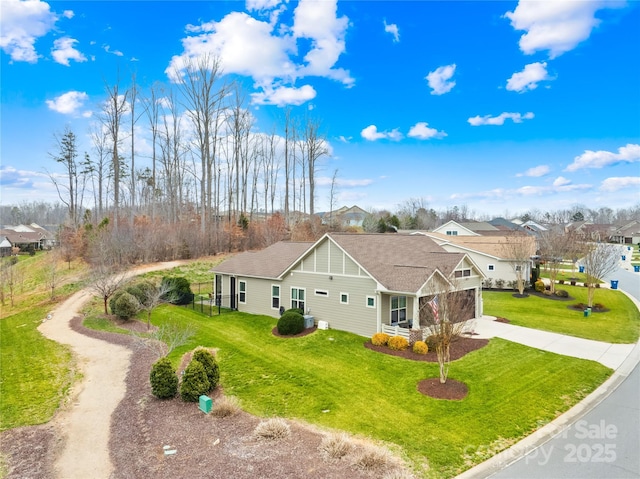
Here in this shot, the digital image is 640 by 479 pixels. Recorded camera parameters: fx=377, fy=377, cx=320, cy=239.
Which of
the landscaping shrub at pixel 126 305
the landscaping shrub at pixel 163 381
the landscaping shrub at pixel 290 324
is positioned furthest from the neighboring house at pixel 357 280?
the landscaping shrub at pixel 163 381

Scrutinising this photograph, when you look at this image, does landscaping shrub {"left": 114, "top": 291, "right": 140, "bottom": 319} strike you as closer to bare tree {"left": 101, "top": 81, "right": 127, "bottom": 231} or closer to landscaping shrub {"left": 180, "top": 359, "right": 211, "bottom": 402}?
landscaping shrub {"left": 180, "top": 359, "right": 211, "bottom": 402}

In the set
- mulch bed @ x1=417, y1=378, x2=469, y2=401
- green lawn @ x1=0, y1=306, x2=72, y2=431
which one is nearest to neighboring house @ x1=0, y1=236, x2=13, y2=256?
green lawn @ x1=0, y1=306, x2=72, y2=431

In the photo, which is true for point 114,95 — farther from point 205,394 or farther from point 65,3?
point 205,394

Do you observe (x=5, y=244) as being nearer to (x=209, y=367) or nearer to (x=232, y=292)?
(x=232, y=292)

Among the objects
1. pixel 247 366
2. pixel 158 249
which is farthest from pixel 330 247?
pixel 158 249

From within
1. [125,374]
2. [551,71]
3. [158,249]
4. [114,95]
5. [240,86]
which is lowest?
[125,374]
